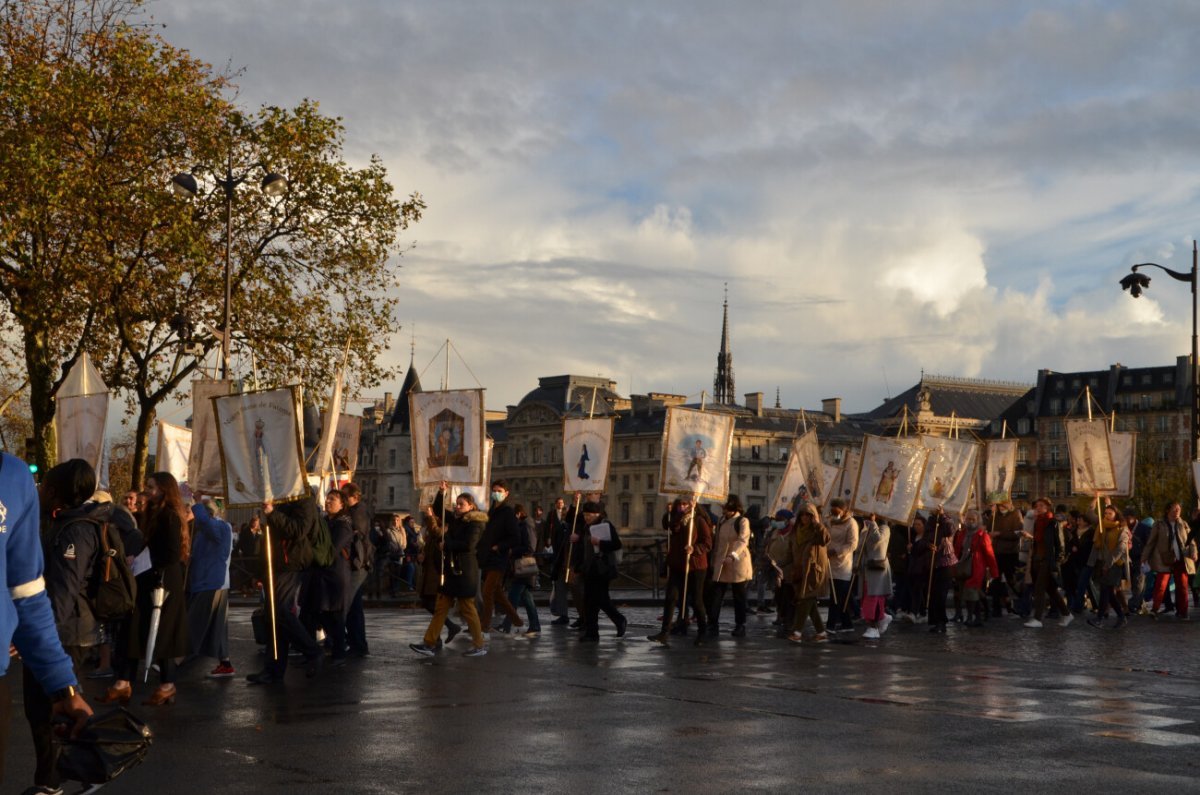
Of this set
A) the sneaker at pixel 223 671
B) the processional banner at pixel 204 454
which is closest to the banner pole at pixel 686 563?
the processional banner at pixel 204 454

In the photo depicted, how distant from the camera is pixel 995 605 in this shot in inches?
1048

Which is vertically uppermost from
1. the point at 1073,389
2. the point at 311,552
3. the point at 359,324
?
the point at 1073,389

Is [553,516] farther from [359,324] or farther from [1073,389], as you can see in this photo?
[1073,389]

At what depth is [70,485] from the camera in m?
6.71

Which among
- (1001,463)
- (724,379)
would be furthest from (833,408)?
(1001,463)

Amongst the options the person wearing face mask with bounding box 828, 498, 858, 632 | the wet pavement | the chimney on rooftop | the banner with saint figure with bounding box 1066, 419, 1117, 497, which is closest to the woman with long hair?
the wet pavement

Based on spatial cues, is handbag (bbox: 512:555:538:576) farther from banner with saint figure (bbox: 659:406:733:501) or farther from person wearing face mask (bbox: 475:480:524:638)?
person wearing face mask (bbox: 475:480:524:638)

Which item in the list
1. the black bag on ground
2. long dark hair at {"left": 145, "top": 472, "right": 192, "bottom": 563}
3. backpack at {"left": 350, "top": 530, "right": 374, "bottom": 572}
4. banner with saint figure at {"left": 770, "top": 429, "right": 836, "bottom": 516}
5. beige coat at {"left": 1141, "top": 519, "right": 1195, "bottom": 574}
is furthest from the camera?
banner with saint figure at {"left": 770, "top": 429, "right": 836, "bottom": 516}

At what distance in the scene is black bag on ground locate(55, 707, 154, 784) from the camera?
17.5ft

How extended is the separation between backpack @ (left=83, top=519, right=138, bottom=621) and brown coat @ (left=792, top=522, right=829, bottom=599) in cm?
1144

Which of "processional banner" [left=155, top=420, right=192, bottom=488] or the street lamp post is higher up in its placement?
the street lamp post

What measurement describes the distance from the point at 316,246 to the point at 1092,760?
29.0m

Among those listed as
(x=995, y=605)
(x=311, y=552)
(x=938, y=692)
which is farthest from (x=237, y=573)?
(x=938, y=692)

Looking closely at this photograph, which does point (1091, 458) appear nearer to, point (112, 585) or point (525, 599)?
point (525, 599)
